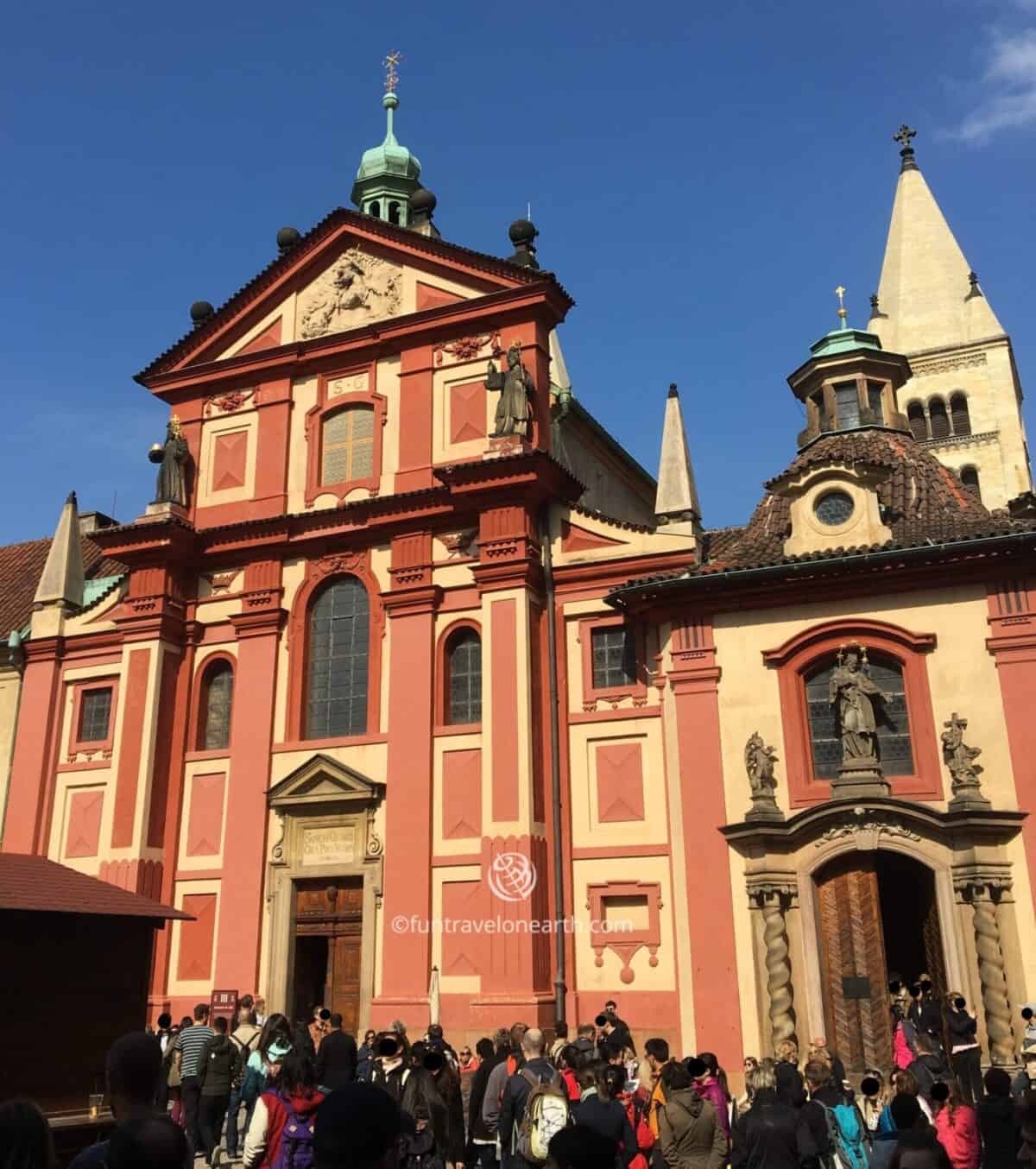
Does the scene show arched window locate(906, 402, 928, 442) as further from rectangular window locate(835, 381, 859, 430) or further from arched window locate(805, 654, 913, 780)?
arched window locate(805, 654, 913, 780)

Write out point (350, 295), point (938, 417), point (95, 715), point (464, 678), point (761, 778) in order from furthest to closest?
point (938, 417), point (350, 295), point (95, 715), point (464, 678), point (761, 778)

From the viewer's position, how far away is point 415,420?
24188 mm

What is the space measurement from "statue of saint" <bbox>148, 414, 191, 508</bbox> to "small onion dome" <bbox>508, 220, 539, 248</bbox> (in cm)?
876

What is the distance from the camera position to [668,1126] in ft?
25.4

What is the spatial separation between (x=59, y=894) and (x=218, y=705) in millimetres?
14054

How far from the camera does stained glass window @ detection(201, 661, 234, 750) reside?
2414cm

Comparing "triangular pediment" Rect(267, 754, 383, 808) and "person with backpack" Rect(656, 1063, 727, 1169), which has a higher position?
"triangular pediment" Rect(267, 754, 383, 808)

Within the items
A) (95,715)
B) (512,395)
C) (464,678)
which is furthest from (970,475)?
(95,715)

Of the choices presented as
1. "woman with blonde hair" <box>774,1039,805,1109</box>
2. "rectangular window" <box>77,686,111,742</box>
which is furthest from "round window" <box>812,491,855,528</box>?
"rectangular window" <box>77,686,111,742</box>

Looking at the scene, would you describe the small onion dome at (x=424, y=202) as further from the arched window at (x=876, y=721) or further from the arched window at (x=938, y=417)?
the arched window at (x=938, y=417)

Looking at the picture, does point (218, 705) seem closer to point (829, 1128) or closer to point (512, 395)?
point (512, 395)

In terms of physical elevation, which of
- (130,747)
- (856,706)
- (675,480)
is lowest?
(856,706)

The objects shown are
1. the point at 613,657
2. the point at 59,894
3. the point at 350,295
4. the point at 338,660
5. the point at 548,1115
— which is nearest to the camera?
the point at 548,1115

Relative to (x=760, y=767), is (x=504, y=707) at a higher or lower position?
higher
